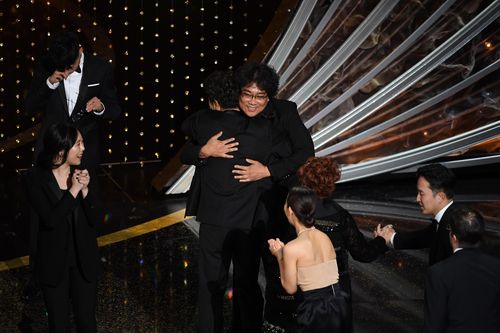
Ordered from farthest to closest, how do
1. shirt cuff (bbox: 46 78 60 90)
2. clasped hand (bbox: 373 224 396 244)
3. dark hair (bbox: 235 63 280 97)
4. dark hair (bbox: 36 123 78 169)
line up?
shirt cuff (bbox: 46 78 60 90), dark hair (bbox: 235 63 280 97), clasped hand (bbox: 373 224 396 244), dark hair (bbox: 36 123 78 169)

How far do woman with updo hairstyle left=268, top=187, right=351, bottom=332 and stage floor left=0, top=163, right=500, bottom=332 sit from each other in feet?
4.20

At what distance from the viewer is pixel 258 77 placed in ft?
15.4

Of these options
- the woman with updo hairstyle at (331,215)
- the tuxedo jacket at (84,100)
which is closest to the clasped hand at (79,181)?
the woman with updo hairstyle at (331,215)

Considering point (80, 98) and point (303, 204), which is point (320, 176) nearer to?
point (303, 204)

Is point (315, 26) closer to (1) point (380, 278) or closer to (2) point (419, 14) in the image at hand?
(2) point (419, 14)

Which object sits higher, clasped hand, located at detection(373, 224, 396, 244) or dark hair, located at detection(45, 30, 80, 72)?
dark hair, located at detection(45, 30, 80, 72)

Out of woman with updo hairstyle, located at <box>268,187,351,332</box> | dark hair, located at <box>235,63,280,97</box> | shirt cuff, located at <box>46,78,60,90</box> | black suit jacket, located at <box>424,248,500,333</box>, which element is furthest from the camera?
shirt cuff, located at <box>46,78,60,90</box>

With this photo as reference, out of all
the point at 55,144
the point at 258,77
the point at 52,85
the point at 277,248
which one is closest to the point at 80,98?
the point at 52,85

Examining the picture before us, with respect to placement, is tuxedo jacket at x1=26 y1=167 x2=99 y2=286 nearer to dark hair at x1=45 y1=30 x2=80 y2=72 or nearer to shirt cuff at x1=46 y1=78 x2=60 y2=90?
dark hair at x1=45 y1=30 x2=80 y2=72

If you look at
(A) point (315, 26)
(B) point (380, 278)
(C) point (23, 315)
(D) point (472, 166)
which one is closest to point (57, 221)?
A: (C) point (23, 315)

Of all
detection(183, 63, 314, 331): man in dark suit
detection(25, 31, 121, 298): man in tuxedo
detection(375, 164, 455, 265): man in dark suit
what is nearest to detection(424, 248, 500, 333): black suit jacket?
detection(375, 164, 455, 265): man in dark suit

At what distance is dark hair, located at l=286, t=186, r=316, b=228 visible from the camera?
158 inches

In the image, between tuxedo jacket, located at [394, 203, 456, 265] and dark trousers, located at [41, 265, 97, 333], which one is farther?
dark trousers, located at [41, 265, 97, 333]

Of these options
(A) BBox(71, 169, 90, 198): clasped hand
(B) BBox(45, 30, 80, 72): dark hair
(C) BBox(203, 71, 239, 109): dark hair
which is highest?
(B) BBox(45, 30, 80, 72): dark hair
